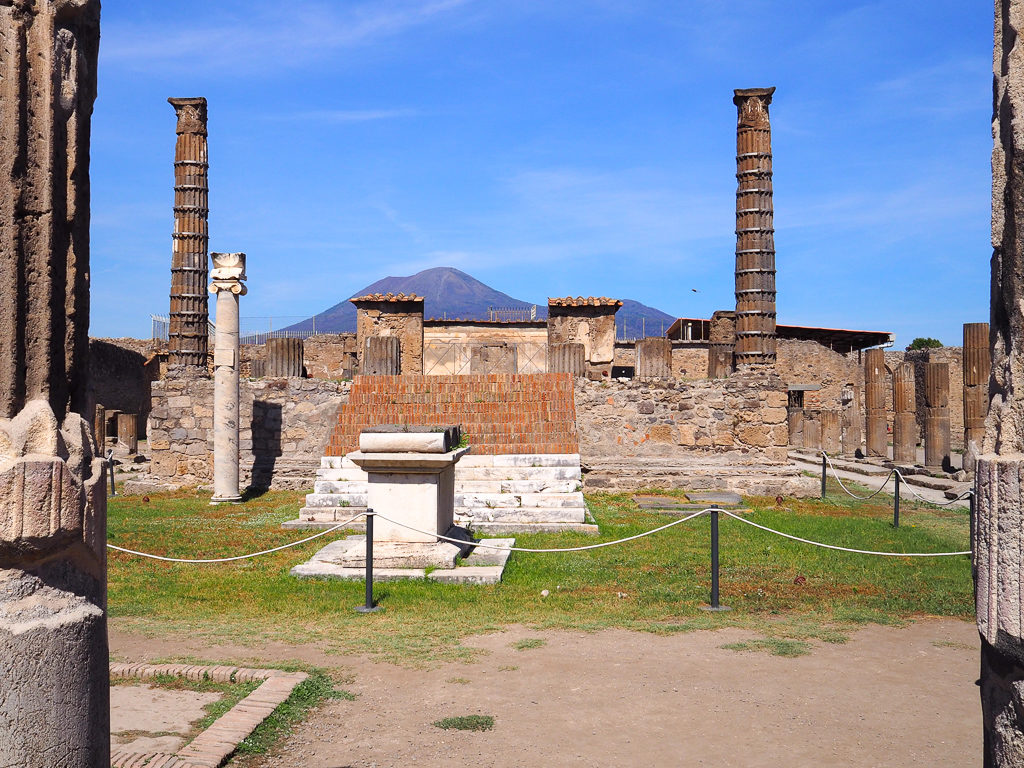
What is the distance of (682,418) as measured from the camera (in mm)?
14805

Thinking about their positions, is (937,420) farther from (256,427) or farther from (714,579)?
(714,579)

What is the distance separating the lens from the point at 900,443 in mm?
23031

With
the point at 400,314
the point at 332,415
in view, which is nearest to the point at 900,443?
the point at 400,314

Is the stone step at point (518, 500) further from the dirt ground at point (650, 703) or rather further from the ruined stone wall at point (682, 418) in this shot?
the dirt ground at point (650, 703)

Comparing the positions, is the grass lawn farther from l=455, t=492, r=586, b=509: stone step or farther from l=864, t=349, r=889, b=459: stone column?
l=864, t=349, r=889, b=459: stone column

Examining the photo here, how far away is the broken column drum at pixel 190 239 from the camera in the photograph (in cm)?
1638

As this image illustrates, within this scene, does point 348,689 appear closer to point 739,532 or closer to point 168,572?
point 168,572

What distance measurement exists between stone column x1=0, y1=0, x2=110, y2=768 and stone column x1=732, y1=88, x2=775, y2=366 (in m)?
14.5

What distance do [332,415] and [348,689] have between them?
1004 cm

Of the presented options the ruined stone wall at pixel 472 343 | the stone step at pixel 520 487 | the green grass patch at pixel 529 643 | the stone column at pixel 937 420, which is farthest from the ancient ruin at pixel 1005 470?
the ruined stone wall at pixel 472 343

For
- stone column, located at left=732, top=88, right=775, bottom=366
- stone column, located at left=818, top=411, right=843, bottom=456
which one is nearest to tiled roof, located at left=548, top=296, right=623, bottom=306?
stone column, located at left=732, top=88, right=775, bottom=366

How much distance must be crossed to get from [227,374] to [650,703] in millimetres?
10633

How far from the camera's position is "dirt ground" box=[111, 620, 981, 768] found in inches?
160

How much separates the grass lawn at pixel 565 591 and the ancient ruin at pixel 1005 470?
393cm
